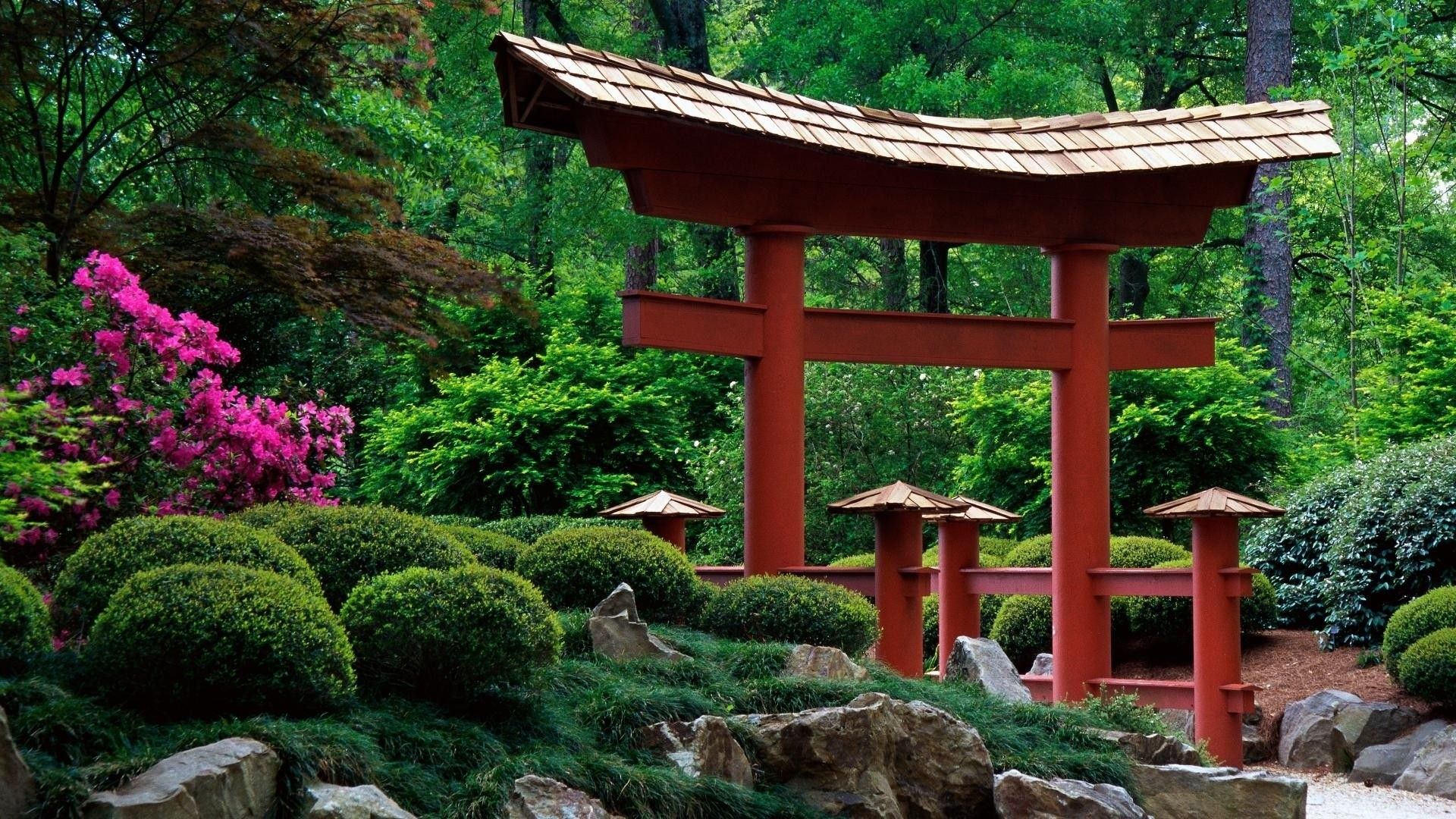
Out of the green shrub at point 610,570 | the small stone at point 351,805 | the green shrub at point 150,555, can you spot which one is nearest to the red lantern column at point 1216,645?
the green shrub at point 610,570

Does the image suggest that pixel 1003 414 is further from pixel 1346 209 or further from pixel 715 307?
pixel 715 307

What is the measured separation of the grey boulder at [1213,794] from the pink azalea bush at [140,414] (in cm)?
531

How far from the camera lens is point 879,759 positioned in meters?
6.91

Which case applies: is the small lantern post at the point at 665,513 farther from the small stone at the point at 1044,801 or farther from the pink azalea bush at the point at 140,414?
the small stone at the point at 1044,801

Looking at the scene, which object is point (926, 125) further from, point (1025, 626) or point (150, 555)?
point (150, 555)

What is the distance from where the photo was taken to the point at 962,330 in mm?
9844

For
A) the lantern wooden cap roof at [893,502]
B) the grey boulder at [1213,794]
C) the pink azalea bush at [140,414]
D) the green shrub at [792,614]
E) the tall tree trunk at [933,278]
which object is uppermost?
the tall tree trunk at [933,278]

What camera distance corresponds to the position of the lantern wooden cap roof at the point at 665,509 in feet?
31.3

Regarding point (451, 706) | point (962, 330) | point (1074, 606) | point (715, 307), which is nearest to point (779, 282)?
point (715, 307)

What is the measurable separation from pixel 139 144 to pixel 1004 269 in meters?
13.2

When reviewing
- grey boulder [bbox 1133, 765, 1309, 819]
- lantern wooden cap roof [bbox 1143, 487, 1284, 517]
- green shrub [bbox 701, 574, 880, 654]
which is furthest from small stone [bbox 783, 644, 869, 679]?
lantern wooden cap roof [bbox 1143, 487, 1284, 517]

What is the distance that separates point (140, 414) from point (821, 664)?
12.9ft

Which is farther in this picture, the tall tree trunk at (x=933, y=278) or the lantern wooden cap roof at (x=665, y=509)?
the tall tree trunk at (x=933, y=278)

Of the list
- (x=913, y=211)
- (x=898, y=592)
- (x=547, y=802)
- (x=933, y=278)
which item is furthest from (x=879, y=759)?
(x=933, y=278)
